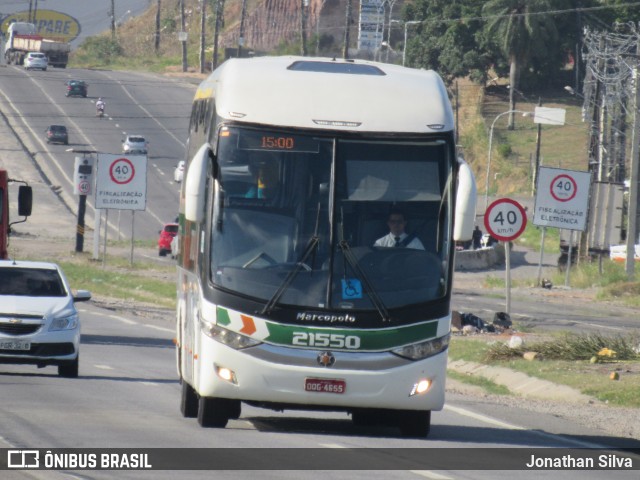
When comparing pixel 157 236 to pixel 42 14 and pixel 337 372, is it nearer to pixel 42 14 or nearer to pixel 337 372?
pixel 337 372

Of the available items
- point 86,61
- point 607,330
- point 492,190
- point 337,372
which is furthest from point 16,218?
point 86,61

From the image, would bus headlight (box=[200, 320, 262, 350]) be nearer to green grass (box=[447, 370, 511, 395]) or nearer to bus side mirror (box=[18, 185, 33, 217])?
green grass (box=[447, 370, 511, 395])

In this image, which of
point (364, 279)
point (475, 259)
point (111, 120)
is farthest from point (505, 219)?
point (111, 120)

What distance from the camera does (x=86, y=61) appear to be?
150 metres

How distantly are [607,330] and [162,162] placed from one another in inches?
2325

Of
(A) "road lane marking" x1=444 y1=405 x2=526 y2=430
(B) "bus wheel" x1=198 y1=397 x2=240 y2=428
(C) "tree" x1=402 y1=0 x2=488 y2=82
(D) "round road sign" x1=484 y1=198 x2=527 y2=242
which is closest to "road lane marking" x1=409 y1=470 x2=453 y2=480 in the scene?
(B) "bus wheel" x1=198 y1=397 x2=240 y2=428

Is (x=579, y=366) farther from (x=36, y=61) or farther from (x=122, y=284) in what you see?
(x=36, y=61)

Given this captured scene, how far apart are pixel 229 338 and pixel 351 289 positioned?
3.90ft

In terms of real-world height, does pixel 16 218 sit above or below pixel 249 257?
below

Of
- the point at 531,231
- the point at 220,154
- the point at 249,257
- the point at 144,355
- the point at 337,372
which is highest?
the point at 220,154

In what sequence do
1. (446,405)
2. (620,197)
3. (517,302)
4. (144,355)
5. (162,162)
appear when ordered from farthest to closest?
(162,162) < (620,197) < (517,302) < (144,355) < (446,405)

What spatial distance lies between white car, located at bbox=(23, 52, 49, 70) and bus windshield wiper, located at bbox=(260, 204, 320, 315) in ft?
368

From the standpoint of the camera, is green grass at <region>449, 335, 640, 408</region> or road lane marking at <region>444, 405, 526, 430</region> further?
green grass at <region>449, 335, 640, 408</region>

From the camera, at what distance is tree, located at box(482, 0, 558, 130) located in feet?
335
